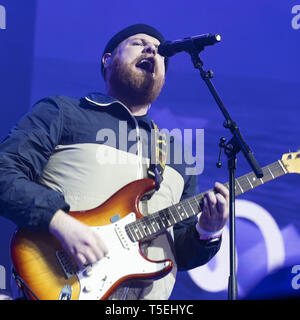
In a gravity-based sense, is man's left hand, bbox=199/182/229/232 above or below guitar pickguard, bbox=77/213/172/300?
above

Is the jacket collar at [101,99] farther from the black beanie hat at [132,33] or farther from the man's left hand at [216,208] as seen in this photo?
the man's left hand at [216,208]

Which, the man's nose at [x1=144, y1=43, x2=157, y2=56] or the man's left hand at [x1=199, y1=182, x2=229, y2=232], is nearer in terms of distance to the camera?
the man's left hand at [x1=199, y1=182, x2=229, y2=232]

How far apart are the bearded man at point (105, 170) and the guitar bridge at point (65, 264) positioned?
28mm

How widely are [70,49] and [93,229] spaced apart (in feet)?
3.16

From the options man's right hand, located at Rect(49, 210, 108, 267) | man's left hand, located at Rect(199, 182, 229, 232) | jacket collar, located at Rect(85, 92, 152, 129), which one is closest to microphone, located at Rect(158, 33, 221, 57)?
jacket collar, located at Rect(85, 92, 152, 129)

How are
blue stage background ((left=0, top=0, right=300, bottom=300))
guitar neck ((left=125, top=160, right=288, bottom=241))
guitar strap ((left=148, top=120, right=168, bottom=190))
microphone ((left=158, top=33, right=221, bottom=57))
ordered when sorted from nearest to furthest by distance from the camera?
microphone ((left=158, top=33, right=221, bottom=57))
guitar neck ((left=125, top=160, right=288, bottom=241))
guitar strap ((left=148, top=120, right=168, bottom=190))
blue stage background ((left=0, top=0, right=300, bottom=300))

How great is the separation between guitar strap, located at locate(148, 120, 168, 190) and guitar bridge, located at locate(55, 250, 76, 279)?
0.49m

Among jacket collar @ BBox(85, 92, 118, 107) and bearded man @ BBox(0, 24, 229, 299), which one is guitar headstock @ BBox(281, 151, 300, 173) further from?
jacket collar @ BBox(85, 92, 118, 107)

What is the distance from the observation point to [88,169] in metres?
1.76

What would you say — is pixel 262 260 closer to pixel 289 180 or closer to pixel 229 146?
pixel 289 180

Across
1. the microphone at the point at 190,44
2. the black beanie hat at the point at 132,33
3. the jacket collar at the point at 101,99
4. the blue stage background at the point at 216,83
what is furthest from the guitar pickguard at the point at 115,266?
the black beanie hat at the point at 132,33

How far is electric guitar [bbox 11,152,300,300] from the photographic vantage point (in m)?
1.47

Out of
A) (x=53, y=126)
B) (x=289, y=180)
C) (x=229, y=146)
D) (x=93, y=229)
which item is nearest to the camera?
(x=229, y=146)
